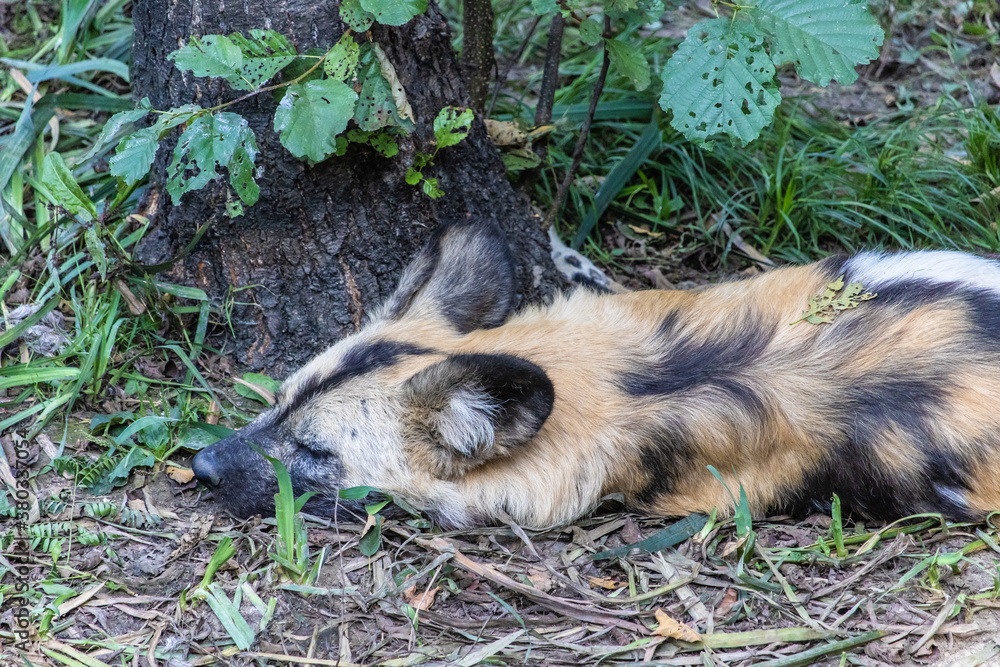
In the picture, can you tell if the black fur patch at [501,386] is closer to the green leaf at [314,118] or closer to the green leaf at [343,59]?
the green leaf at [314,118]

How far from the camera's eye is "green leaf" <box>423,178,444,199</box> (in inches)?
143

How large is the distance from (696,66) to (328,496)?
6.92ft

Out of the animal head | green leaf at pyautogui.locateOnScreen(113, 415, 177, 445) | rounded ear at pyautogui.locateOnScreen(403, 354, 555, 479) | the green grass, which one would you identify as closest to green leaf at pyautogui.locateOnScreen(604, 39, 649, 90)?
the green grass

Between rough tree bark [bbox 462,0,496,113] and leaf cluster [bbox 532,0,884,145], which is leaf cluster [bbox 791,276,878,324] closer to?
leaf cluster [bbox 532,0,884,145]

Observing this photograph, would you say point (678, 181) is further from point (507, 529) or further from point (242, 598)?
point (242, 598)

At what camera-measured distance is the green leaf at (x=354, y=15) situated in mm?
3014

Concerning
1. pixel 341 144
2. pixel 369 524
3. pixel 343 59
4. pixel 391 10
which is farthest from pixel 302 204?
pixel 369 524

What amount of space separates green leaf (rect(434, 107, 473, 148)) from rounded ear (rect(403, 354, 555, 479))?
113cm

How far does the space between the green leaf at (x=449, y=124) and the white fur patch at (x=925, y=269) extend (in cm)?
167

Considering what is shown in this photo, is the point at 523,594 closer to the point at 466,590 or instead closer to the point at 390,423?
the point at 466,590

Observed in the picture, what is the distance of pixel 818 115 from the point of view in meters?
5.34

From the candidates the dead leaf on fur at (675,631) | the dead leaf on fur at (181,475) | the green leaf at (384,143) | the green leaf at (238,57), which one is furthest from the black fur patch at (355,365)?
the dead leaf on fur at (675,631)

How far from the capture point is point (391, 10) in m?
2.88

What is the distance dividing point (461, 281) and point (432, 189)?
461 millimetres
